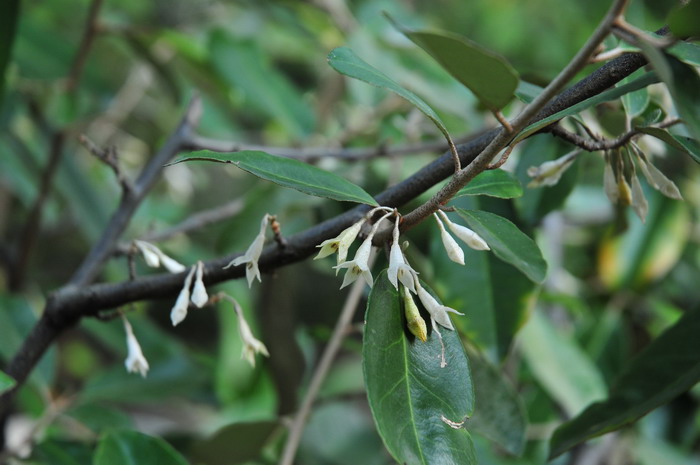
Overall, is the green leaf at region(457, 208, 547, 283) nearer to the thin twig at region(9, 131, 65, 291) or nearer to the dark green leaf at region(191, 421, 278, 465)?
the dark green leaf at region(191, 421, 278, 465)

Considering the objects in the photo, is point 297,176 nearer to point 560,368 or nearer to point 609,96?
point 609,96

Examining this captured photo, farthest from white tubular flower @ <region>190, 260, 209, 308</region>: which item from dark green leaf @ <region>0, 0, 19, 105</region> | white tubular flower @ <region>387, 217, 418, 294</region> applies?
dark green leaf @ <region>0, 0, 19, 105</region>

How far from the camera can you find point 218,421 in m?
0.92

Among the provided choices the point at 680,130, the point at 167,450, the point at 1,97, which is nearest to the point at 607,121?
the point at 680,130

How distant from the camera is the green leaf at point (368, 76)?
323 millimetres

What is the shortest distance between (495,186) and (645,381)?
20 cm

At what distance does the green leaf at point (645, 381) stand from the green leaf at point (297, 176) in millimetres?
223

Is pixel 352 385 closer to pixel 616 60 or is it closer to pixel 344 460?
pixel 344 460

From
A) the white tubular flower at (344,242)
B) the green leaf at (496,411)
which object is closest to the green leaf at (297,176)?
the white tubular flower at (344,242)

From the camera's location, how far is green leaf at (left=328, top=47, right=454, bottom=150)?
32 cm

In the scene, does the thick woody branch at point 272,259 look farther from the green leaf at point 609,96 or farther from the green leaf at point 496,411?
the green leaf at point 496,411

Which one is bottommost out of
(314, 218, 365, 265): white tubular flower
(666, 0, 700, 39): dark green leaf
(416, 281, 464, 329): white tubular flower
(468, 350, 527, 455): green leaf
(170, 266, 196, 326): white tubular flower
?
(468, 350, 527, 455): green leaf

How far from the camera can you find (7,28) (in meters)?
0.63

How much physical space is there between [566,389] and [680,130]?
34 cm
